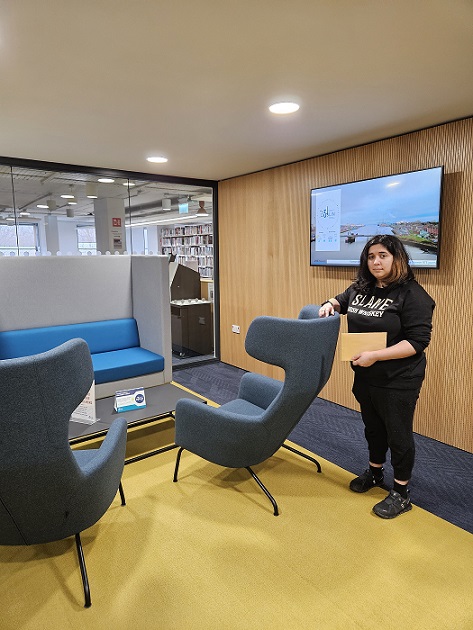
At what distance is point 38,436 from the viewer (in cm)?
131

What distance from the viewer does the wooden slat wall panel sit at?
2.78m

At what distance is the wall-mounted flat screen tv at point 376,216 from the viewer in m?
2.81

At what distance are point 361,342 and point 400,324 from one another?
0.71ft

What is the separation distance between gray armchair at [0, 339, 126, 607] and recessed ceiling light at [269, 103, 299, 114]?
6.10 ft

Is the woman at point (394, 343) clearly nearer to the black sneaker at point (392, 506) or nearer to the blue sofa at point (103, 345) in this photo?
the black sneaker at point (392, 506)

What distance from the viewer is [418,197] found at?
9.35 ft

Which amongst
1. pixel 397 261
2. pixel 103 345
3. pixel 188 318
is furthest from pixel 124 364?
pixel 397 261

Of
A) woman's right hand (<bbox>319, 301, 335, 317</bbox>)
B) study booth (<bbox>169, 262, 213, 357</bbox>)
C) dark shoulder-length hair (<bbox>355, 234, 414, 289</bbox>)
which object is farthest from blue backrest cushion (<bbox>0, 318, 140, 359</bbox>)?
dark shoulder-length hair (<bbox>355, 234, 414, 289</bbox>)

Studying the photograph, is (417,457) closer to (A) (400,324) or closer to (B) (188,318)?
(A) (400,324)

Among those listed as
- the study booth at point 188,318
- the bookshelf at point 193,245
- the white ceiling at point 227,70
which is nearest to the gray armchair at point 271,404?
the white ceiling at point 227,70

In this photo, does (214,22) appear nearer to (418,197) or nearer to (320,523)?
(418,197)

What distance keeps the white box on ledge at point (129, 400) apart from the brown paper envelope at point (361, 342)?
1480mm

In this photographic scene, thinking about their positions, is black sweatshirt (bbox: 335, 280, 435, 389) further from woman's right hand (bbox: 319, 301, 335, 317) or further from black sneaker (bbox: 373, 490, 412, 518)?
black sneaker (bbox: 373, 490, 412, 518)

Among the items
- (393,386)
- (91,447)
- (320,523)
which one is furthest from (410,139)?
(91,447)
